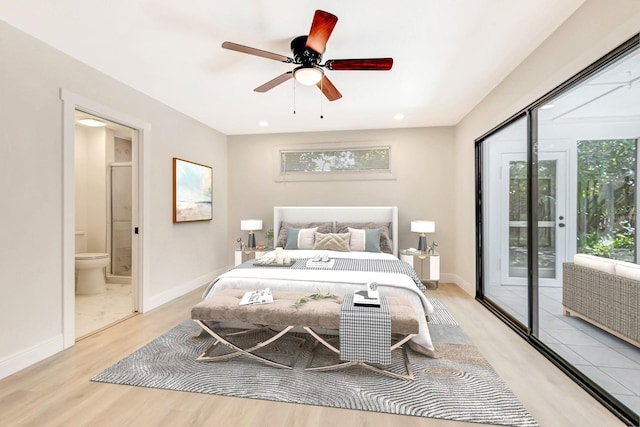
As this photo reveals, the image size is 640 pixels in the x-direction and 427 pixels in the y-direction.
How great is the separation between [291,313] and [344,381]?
0.60 m

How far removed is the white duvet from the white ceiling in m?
2.02

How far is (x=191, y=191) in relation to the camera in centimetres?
439

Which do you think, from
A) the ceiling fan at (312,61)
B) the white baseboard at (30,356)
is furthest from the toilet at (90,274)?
the ceiling fan at (312,61)

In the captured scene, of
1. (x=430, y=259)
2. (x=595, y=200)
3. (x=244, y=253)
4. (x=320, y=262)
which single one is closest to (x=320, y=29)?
(x=320, y=262)

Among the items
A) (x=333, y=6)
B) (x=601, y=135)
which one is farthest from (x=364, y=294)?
(x=601, y=135)

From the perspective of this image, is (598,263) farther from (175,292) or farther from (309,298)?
(175,292)

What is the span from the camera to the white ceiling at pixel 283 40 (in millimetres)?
2057

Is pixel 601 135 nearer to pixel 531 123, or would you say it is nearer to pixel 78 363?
pixel 531 123

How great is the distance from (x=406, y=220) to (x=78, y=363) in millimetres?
4417

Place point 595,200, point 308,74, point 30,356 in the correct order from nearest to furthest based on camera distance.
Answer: point 30,356
point 308,74
point 595,200

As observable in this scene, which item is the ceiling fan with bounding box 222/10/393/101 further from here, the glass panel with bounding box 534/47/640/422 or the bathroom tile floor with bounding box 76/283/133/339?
the bathroom tile floor with bounding box 76/283/133/339

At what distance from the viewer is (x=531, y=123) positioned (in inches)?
107

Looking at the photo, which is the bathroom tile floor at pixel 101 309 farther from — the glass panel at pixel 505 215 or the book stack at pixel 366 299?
the glass panel at pixel 505 215

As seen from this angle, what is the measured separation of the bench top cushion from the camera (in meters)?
2.13
